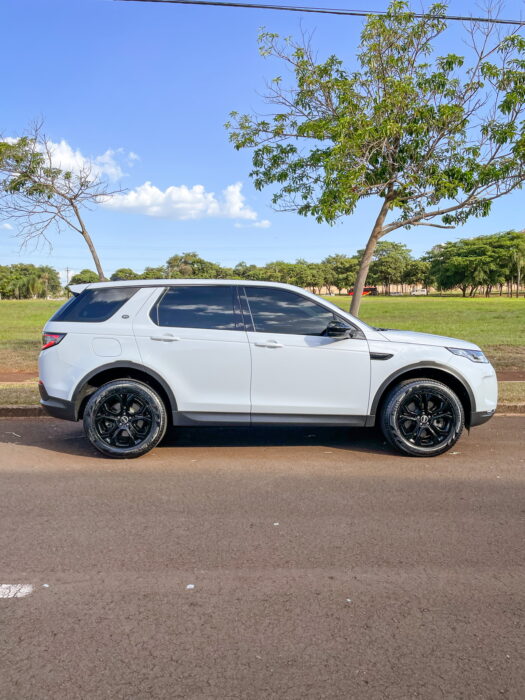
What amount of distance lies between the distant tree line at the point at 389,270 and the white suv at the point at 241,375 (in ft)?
252

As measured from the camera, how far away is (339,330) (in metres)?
5.93

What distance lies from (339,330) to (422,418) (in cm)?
123

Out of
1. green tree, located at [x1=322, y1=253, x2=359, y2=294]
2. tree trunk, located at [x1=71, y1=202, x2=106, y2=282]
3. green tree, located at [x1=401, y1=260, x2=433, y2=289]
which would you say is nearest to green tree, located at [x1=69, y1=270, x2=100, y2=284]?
green tree, located at [x1=322, y1=253, x2=359, y2=294]

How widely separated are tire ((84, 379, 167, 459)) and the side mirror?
185cm

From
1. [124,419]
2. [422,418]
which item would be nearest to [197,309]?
[124,419]

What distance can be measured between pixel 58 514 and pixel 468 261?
105196mm

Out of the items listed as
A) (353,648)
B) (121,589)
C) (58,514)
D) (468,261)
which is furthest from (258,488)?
(468,261)

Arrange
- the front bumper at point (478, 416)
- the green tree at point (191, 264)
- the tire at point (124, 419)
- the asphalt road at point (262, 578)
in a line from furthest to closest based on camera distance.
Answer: the green tree at point (191, 264), the front bumper at point (478, 416), the tire at point (124, 419), the asphalt road at point (262, 578)

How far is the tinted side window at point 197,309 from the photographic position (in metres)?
6.06

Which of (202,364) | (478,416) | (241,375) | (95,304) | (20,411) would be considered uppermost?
(95,304)

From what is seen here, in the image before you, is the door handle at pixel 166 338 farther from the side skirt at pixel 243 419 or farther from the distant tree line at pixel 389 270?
the distant tree line at pixel 389 270

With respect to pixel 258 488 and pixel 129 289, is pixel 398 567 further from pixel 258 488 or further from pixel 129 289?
pixel 129 289

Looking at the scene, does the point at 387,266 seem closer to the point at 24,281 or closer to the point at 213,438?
the point at 24,281

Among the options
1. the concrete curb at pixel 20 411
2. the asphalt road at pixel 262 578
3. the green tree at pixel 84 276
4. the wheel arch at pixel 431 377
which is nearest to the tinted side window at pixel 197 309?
the asphalt road at pixel 262 578
